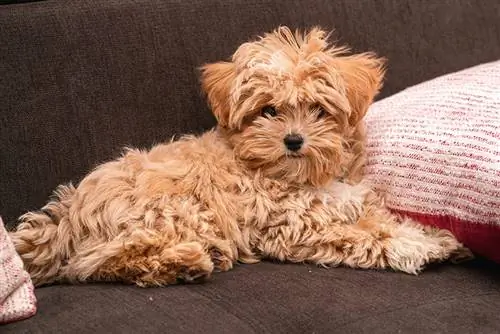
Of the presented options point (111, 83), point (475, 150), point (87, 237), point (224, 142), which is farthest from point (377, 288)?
point (111, 83)

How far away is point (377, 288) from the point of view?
1470 mm

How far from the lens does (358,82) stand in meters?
1.64

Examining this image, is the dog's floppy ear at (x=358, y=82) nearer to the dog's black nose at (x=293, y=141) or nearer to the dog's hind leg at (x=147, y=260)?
the dog's black nose at (x=293, y=141)

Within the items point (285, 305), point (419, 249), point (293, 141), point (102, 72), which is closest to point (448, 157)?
point (419, 249)

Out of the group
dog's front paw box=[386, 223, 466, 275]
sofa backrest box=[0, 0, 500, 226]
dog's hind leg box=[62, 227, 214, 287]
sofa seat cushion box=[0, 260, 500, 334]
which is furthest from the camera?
sofa backrest box=[0, 0, 500, 226]

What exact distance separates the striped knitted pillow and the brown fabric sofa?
0.13 metres

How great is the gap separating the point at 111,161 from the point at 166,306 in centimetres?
49

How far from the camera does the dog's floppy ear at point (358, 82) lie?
1.63 m

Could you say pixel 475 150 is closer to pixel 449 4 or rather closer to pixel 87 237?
pixel 87 237

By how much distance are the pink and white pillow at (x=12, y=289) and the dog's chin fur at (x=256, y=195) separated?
15cm

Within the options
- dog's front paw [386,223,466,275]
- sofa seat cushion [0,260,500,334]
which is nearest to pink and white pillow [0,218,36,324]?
sofa seat cushion [0,260,500,334]

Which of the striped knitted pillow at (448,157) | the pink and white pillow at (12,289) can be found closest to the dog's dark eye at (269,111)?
the striped knitted pillow at (448,157)

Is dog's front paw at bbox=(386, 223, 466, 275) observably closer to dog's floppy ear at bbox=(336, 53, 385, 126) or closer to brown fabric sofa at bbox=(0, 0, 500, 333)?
brown fabric sofa at bbox=(0, 0, 500, 333)

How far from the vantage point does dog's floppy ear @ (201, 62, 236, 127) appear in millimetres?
1641
